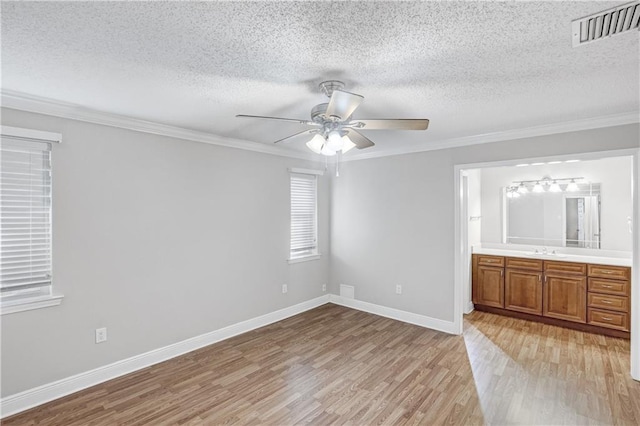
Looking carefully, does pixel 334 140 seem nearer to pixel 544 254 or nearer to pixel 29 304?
pixel 29 304

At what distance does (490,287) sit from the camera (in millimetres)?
Result: 4773

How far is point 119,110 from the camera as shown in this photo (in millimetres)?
2859

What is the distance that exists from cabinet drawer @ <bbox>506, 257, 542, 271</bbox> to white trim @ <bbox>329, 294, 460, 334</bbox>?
4.47ft

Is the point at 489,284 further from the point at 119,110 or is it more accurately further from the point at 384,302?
the point at 119,110

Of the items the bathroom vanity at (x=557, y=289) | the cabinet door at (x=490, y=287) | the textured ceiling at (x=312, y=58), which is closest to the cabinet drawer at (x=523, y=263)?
the bathroom vanity at (x=557, y=289)

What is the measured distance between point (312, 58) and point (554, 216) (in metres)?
4.65

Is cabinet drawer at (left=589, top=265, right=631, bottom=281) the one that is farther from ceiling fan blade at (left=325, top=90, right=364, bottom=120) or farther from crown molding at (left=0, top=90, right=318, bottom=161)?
crown molding at (left=0, top=90, right=318, bottom=161)

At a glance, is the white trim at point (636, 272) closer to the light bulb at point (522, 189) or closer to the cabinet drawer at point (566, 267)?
the cabinet drawer at point (566, 267)

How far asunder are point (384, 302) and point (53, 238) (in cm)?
393

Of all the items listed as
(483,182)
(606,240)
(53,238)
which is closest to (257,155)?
(53,238)

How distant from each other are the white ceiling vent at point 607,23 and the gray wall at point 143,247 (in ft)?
11.1

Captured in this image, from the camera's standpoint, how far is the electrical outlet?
9.62ft

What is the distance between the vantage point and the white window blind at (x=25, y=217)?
2.51m

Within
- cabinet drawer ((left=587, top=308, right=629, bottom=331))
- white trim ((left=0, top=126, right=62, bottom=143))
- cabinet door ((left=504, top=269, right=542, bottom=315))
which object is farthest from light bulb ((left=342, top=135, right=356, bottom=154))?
cabinet drawer ((left=587, top=308, right=629, bottom=331))
